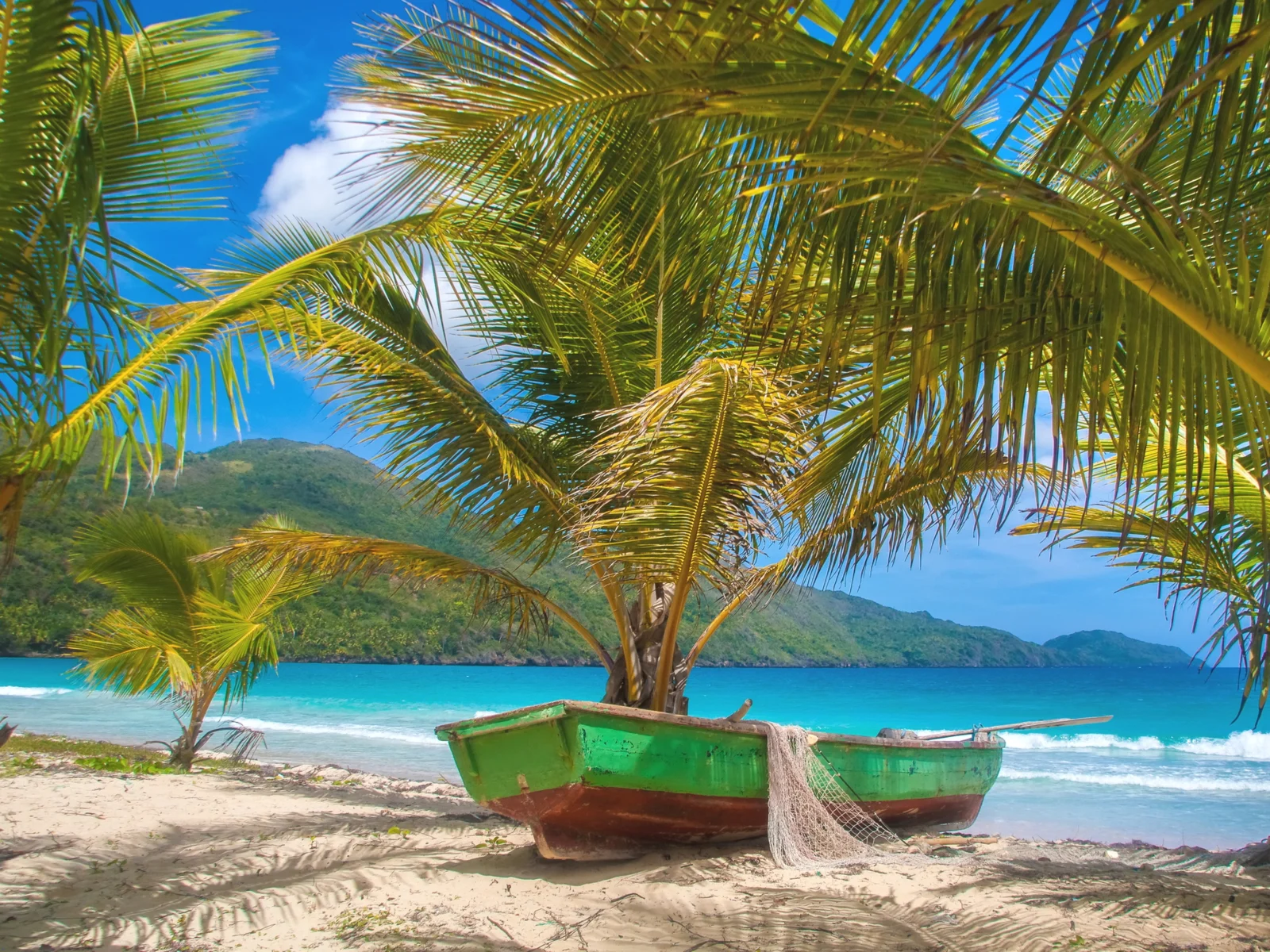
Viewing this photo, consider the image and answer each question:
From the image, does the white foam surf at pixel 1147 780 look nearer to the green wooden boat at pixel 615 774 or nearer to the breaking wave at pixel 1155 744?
the breaking wave at pixel 1155 744

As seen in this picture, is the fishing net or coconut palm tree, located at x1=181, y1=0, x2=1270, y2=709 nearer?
coconut palm tree, located at x1=181, y1=0, x2=1270, y2=709

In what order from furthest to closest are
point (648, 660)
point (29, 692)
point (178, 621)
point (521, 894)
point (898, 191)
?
point (29, 692) < point (178, 621) < point (648, 660) < point (521, 894) < point (898, 191)

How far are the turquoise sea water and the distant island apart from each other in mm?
2121

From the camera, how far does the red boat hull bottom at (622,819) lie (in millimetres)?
5344

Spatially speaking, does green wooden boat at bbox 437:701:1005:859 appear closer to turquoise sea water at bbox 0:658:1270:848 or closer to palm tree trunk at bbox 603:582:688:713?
palm tree trunk at bbox 603:582:688:713

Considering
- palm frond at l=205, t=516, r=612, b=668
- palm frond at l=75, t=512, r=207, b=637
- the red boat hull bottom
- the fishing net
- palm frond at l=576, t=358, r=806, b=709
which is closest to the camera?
palm frond at l=576, t=358, r=806, b=709

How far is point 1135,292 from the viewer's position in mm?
2234

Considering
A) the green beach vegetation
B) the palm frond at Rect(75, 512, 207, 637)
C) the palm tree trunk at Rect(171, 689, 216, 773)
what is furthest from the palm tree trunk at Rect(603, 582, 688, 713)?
the palm tree trunk at Rect(171, 689, 216, 773)

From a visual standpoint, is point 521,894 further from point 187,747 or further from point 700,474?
point 187,747

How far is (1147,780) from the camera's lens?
52.1 feet

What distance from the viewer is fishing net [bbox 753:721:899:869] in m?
5.70

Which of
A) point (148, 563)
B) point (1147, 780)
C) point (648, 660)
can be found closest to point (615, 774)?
point (648, 660)

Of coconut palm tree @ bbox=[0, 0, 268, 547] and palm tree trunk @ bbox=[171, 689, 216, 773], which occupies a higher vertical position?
coconut palm tree @ bbox=[0, 0, 268, 547]

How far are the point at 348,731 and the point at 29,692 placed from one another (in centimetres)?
1432
